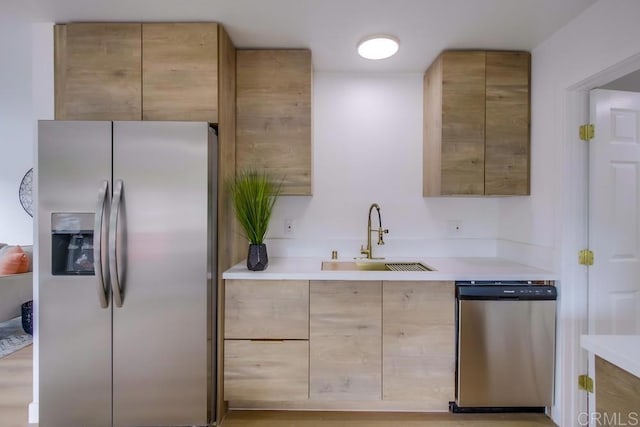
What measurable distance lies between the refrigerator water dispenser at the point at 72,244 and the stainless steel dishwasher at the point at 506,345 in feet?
6.82

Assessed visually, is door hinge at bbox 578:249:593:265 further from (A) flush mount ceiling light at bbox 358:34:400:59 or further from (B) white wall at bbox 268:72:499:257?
(A) flush mount ceiling light at bbox 358:34:400:59

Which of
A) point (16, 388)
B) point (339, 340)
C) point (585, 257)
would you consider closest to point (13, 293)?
point (16, 388)

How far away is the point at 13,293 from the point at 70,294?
2.23 m

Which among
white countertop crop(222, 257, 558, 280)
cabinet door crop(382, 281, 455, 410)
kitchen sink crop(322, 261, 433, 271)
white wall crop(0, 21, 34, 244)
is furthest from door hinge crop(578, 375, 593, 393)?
white wall crop(0, 21, 34, 244)

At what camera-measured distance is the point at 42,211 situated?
5.43ft

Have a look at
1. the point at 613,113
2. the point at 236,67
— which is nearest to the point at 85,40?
the point at 236,67

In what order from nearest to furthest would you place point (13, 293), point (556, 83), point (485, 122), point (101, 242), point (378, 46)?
1. point (101, 242)
2. point (556, 83)
3. point (378, 46)
4. point (485, 122)
5. point (13, 293)

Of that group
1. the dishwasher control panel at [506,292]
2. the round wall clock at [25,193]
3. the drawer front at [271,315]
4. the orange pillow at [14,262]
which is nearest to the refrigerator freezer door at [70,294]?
the drawer front at [271,315]

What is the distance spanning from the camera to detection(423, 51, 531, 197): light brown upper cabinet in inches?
83.4

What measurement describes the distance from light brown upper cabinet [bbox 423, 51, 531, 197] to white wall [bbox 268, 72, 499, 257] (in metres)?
0.40

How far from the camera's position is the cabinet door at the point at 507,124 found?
2.12 m

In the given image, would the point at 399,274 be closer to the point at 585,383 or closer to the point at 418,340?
the point at 418,340

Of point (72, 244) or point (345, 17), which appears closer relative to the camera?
point (72, 244)

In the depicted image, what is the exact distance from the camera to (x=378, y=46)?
2008mm
